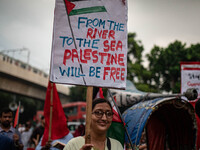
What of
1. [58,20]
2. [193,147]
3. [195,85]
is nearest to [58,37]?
[58,20]

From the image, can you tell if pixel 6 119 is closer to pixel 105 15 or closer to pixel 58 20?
pixel 58 20

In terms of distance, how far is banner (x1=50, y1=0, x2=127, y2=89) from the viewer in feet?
8.95

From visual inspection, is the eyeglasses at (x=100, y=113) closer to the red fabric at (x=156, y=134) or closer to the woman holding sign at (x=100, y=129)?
the woman holding sign at (x=100, y=129)

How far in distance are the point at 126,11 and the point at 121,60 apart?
68cm

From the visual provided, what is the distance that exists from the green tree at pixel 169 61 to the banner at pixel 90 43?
20.4m

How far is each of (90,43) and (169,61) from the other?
22.0 m

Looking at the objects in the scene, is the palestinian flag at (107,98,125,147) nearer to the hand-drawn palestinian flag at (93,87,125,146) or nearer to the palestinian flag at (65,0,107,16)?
the hand-drawn palestinian flag at (93,87,125,146)

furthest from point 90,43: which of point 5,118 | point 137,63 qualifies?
point 137,63

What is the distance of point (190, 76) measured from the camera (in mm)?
7312

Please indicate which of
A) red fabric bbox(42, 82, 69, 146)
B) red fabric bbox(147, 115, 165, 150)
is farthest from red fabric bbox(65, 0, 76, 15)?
red fabric bbox(147, 115, 165, 150)

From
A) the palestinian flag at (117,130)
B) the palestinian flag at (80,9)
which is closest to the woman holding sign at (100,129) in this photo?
the palestinian flag at (80,9)

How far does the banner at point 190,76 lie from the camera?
7184 millimetres

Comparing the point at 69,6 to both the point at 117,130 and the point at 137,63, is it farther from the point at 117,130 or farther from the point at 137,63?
the point at 137,63

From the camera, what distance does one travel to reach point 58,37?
109 inches
